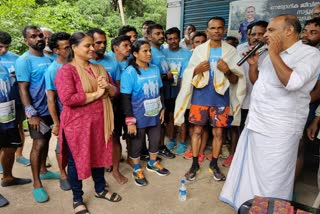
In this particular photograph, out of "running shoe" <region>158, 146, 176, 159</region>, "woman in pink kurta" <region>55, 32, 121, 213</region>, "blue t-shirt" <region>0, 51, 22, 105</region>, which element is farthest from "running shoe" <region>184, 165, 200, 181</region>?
"blue t-shirt" <region>0, 51, 22, 105</region>

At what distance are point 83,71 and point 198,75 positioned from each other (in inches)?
51.4

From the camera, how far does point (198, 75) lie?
302 centimetres

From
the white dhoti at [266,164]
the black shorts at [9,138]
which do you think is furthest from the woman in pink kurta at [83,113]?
the white dhoti at [266,164]

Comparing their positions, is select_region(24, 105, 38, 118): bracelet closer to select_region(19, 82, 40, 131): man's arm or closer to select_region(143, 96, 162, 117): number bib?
select_region(19, 82, 40, 131): man's arm

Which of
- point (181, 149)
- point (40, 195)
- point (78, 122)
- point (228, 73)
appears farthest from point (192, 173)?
point (40, 195)

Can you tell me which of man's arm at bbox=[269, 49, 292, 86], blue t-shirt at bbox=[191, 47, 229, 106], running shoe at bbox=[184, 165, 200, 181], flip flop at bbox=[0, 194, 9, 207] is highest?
man's arm at bbox=[269, 49, 292, 86]

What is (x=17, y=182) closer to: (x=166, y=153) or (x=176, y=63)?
(x=166, y=153)

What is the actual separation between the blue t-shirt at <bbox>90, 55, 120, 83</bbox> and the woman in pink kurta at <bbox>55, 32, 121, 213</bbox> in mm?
556

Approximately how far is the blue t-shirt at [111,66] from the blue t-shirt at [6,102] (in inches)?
36.7

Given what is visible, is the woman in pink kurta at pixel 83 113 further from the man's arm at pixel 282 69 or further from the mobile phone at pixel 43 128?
the man's arm at pixel 282 69

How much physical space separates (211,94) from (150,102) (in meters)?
0.69

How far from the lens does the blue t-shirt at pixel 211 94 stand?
2.98 meters

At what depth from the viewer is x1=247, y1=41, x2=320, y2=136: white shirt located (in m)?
1.99

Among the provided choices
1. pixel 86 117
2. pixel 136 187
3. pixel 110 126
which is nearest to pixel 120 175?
pixel 136 187
